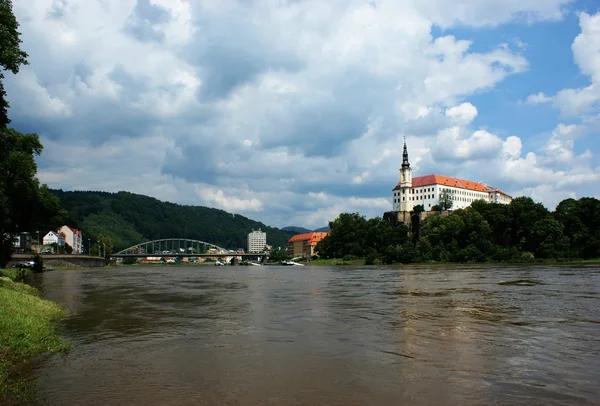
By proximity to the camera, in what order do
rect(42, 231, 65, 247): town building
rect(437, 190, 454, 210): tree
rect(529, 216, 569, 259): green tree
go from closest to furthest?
rect(529, 216, 569, 259): green tree → rect(437, 190, 454, 210): tree → rect(42, 231, 65, 247): town building

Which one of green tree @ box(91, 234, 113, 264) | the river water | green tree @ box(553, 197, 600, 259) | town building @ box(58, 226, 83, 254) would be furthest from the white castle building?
the river water

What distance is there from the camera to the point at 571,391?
8.48m

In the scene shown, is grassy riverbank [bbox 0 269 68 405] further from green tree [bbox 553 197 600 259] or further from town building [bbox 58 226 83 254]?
town building [bbox 58 226 83 254]

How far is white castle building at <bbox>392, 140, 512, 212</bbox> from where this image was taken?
496 feet

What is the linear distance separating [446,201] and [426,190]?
12.3 metres

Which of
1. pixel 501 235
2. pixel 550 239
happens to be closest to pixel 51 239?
pixel 501 235

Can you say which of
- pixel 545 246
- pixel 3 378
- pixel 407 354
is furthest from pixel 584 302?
pixel 545 246

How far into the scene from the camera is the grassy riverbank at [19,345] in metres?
8.29

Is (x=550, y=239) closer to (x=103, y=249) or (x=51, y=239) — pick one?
(x=103, y=249)

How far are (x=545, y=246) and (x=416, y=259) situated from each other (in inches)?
1106

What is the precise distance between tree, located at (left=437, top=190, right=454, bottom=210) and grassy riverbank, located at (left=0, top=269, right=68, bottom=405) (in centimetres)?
13373

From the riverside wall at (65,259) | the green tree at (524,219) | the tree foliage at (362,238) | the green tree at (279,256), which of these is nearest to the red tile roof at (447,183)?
the tree foliage at (362,238)

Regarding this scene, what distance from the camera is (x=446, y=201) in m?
143

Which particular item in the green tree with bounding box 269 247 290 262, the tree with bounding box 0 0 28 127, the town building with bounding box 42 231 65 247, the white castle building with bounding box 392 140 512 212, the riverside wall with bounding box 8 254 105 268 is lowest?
the green tree with bounding box 269 247 290 262
